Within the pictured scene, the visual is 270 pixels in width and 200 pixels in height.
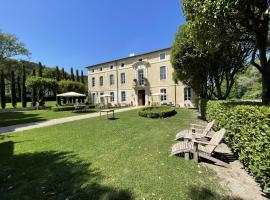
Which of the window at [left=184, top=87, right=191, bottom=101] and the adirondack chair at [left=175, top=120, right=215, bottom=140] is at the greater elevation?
the window at [left=184, top=87, right=191, bottom=101]

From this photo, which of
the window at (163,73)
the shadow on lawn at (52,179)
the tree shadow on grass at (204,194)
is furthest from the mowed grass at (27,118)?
the tree shadow on grass at (204,194)

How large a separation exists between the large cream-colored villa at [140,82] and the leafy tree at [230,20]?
17.1 meters

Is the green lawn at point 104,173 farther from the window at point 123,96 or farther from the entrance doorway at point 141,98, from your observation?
the window at point 123,96

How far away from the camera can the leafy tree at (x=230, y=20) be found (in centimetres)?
471

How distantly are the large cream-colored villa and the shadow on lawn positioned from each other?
1951cm

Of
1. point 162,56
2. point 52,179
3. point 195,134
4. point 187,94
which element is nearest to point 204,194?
point 195,134

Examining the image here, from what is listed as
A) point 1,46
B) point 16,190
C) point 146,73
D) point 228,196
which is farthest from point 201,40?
point 1,46

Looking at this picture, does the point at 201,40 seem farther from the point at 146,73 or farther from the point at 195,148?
the point at 146,73

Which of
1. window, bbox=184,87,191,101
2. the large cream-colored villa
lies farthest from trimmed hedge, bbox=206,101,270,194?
the large cream-colored villa

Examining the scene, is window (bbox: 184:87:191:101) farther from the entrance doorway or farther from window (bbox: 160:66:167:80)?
the entrance doorway

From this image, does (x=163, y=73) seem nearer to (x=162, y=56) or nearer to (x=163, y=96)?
(x=162, y=56)

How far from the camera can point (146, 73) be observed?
27.0 metres

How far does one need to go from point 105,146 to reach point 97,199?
3.18 meters

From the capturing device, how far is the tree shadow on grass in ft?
9.74
